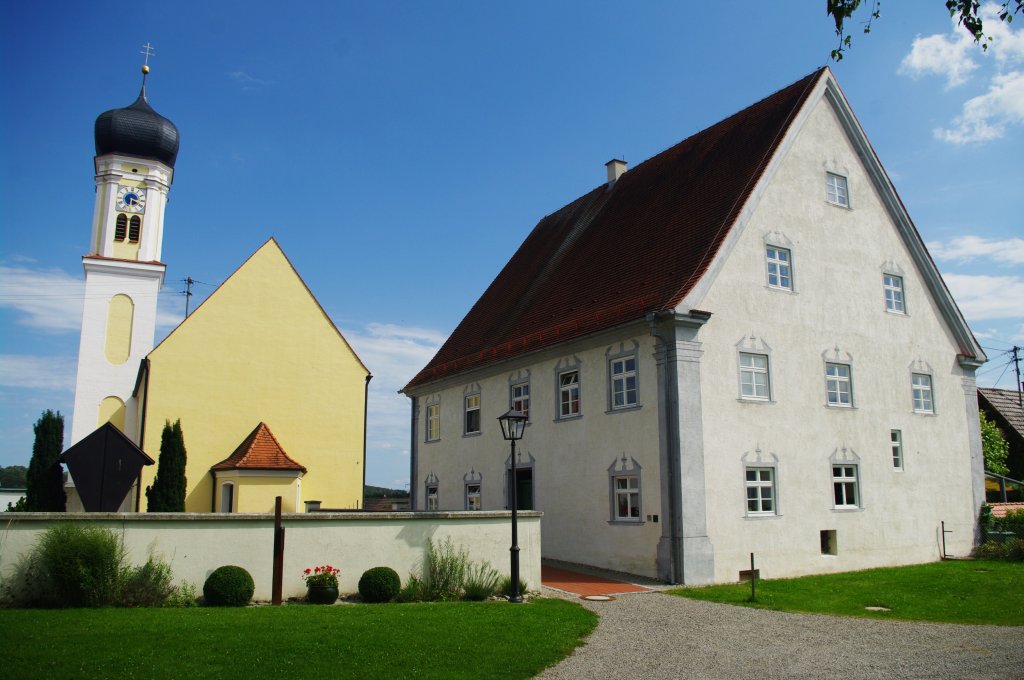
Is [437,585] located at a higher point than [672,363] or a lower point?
lower

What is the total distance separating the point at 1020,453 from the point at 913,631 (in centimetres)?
2701

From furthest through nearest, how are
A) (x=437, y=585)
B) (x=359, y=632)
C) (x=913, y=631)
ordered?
(x=437, y=585) → (x=913, y=631) → (x=359, y=632)

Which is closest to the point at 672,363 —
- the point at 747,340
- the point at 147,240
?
the point at 747,340

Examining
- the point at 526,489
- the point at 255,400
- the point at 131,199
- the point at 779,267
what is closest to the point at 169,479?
the point at 255,400

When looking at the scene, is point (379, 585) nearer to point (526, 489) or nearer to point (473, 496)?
point (526, 489)

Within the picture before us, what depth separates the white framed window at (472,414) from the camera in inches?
1048

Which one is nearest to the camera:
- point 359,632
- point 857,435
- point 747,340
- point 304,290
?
point 359,632

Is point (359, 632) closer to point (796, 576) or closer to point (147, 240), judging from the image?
point (796, 576)

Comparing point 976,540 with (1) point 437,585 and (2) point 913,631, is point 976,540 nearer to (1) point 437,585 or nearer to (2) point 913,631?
(2) point 913,631

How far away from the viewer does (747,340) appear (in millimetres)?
19453

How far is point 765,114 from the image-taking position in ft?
73.9

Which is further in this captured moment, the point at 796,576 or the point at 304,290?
the point at 304,290

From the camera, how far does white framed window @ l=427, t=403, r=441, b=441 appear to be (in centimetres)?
2936

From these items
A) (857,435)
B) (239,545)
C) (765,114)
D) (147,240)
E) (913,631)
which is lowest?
Result: (913,631)
